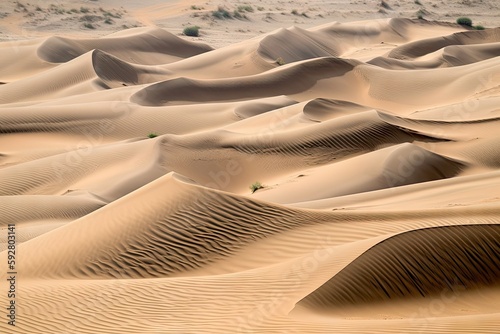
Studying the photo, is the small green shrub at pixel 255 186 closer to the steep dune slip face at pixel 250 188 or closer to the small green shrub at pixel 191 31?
the steep dune slip face at pixel 250 188

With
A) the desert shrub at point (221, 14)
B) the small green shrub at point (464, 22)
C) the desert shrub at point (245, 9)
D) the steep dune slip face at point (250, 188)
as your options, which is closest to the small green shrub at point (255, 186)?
the steep dune slip face at point (250, 188)

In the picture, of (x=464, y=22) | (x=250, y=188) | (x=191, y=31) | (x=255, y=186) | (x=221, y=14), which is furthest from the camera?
(x=221, y=14)

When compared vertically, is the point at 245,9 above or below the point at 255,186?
below

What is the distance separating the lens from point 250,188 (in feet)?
58.6

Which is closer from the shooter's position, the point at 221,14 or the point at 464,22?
the point at 464,22

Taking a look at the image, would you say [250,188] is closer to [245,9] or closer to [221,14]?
[221,14]

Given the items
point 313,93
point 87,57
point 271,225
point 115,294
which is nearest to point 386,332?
point 115,294

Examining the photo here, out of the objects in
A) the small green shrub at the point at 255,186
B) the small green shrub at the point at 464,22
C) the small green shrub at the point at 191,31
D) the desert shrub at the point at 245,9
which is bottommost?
the desert shrub at the point at 245,9

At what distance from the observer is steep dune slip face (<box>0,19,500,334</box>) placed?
843 cm

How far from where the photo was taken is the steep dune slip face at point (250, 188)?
843cm

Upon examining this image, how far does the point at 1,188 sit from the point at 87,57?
12.7m

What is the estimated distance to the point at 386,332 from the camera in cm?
699

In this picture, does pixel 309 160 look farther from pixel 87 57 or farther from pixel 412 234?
pixel 87 57

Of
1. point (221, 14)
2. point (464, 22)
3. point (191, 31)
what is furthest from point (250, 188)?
point (221, 14)
